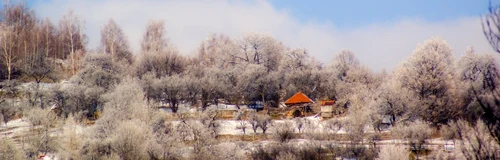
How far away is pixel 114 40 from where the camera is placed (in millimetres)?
77938

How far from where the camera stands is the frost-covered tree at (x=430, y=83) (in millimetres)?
45312

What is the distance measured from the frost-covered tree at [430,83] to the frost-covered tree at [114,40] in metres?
45.8

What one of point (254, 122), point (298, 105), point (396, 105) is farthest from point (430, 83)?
point (254, 122)

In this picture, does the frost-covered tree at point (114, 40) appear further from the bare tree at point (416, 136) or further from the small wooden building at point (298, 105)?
the bare tree at point (416, 136)

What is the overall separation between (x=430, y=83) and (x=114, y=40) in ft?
167

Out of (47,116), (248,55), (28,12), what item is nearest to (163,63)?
(248,55)

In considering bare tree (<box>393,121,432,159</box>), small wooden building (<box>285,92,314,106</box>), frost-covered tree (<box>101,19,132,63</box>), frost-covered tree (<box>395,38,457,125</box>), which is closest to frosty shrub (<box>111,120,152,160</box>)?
bare tree (<box>393,121,432,159</box>)

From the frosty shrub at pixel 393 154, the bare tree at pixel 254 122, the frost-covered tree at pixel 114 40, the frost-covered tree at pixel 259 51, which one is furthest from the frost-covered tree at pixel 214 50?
the frosty shrub at pixel 393 154

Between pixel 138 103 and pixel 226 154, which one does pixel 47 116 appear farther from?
pixel 226 154

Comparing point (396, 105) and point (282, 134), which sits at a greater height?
point (396, 105)

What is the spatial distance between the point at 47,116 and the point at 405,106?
109 feet

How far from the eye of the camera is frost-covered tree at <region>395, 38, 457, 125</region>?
149 ft

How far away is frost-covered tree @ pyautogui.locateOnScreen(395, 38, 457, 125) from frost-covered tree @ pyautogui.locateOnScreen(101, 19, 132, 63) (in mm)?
45848

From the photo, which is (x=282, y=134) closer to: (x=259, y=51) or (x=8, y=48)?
(x=259, y=51)
